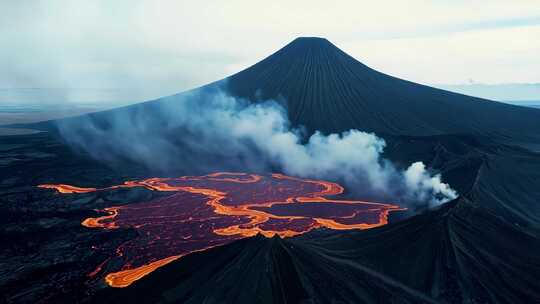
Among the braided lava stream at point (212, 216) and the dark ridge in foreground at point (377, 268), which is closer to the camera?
the dark ridge in foreground at point (377, 268)

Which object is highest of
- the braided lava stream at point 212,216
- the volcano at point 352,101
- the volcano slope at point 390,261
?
the volcano at point 352,101

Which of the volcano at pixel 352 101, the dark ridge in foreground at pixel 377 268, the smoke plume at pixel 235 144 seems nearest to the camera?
the dark ridge in foreground at pixel 377 268

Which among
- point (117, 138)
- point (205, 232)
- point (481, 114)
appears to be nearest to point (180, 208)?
point (205, 232)

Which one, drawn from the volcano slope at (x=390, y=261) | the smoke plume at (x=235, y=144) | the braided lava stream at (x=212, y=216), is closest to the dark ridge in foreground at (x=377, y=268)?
the volcano slope at (x=390, y=261)

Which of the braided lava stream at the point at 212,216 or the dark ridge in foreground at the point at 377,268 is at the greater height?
the dark ridge in foreground at the point at 377,268

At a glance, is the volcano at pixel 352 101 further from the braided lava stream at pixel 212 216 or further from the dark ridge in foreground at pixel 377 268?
the dark ridge in foreground at pixel 377 268

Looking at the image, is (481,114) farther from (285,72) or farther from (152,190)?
(152,190)

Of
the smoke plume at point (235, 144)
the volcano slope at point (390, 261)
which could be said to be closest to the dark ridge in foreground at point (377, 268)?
the volcano slope at point (390, 261)

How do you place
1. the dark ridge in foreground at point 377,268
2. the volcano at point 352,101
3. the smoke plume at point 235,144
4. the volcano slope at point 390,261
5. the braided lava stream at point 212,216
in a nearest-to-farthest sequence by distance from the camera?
the dark ridge in foreground at point 377,268, the volcano slope at point 390,261, the braided lava stream at point 212,216, the smoke plume at point 235,144, the volcano at point 352,101
